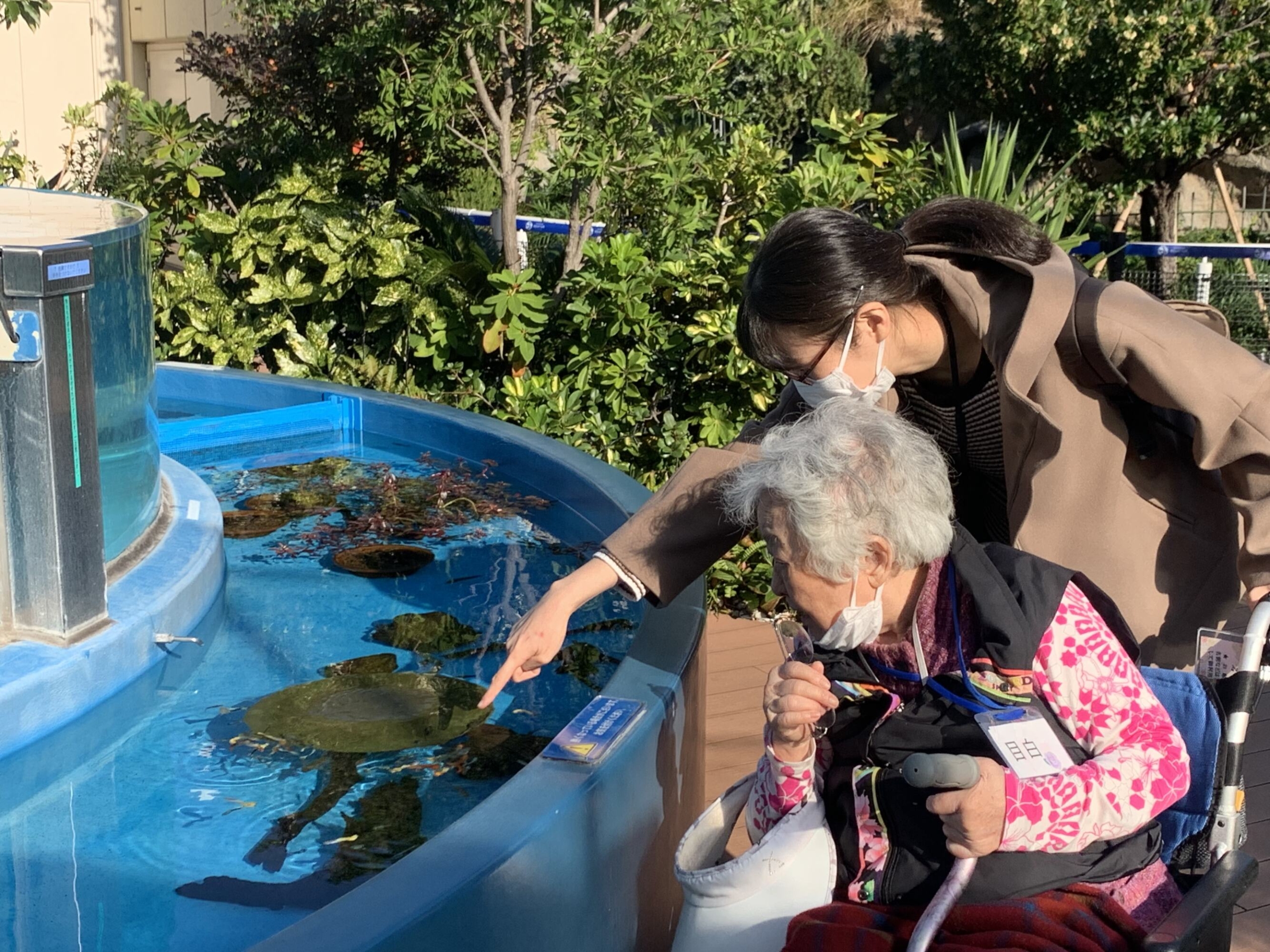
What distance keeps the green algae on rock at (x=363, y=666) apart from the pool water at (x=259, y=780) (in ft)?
0.10

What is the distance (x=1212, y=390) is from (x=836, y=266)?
2.23ft

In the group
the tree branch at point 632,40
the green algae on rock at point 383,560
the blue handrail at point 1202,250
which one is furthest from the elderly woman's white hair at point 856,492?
the blue handrail at point 1202,250

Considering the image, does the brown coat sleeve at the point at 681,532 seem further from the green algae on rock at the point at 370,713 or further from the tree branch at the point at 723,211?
the tree branch at the point at 723,211

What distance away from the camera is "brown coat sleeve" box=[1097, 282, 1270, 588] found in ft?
7.83

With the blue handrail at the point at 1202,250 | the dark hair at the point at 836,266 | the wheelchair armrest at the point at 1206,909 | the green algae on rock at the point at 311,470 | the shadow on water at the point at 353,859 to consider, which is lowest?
the green algae on rock at the point at 311,470

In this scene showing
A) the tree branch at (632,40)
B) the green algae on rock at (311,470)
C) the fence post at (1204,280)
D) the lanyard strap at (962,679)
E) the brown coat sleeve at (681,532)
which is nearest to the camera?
the lanyard strap at (962,679)

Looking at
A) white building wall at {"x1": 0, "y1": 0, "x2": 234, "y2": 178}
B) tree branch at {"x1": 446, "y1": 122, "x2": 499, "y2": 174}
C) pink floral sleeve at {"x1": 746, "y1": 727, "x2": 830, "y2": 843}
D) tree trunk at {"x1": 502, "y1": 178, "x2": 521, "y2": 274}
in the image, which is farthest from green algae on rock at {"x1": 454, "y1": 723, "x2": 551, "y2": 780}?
white building wall at {"x1": 0, "y1": 0, "x2": 234, "y2": 178}

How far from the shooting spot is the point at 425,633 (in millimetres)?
4152

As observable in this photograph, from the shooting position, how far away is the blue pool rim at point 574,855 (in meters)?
2.03

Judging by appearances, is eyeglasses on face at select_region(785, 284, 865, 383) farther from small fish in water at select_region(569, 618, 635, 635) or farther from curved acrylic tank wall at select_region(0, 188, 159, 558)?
curved acrylic tank wall at select_region(0, 188, 159, 558)

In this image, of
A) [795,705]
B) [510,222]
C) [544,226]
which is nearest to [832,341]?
[795,705]

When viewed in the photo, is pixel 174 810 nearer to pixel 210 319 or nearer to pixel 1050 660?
pixel 1050 660

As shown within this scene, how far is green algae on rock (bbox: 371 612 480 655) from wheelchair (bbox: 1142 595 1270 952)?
90.0 inches

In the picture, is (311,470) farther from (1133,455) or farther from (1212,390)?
(1212,390)
